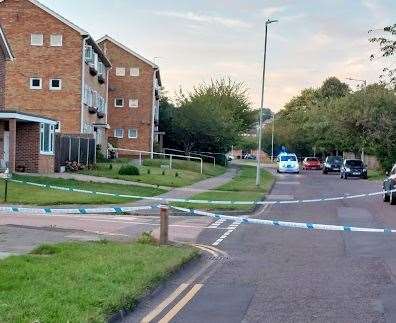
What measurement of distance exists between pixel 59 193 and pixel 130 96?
44.6 meters

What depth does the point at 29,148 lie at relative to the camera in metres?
35.4

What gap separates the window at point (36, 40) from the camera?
4916cm

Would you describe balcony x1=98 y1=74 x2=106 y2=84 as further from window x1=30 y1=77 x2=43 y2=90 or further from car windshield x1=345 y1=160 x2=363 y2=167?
car windshield x1=345 y1=160 x2=363 y2=167

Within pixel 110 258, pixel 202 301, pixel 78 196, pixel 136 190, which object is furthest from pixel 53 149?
pixel 202 301

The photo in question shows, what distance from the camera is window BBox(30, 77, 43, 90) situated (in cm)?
4965

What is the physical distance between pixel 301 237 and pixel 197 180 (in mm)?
26390

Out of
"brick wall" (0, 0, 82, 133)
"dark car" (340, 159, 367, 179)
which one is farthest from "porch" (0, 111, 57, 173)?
"dark car" (340, 159, 367, 179)

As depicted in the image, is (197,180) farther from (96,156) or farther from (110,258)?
(110,258)

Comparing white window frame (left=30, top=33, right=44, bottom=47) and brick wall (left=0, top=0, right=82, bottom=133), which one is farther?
white window frame (left=30, top=33, right=44, bottom=47)

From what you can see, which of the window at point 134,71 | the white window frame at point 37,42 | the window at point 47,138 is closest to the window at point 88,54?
the white window frame at point 37,42

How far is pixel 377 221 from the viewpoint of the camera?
20641 millimetres

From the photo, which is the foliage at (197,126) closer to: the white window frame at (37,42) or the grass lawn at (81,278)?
the white window frame at (37,42)

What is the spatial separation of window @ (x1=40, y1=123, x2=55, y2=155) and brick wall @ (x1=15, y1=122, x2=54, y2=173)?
1.30ft

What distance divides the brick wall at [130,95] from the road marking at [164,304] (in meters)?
58.0
